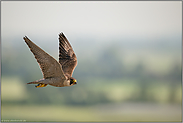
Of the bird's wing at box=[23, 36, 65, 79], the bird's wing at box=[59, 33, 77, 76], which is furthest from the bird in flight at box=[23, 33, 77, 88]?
the bird's wing at box=[59, 33, 77, 76]

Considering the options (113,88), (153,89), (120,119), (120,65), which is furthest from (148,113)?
(120,65)

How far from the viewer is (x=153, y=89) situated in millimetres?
37094

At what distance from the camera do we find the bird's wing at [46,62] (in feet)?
14.2

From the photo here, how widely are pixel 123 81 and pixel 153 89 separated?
23.2 ft

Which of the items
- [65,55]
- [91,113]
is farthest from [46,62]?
[91,113]

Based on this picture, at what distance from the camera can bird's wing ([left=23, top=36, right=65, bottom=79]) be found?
4.34 m

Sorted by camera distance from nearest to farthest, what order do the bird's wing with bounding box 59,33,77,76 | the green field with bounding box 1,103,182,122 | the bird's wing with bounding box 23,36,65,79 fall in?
the bird's wing with bounding box 23,36,65,79, the bird's wing with bounding box 59,33,77,76, the green field with bounding box 1,103,182,122

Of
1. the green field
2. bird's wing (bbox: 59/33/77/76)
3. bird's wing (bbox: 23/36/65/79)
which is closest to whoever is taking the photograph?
bird's wing (bbox: 23/36/65/79)

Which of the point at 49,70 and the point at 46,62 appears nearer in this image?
the point at 46,62

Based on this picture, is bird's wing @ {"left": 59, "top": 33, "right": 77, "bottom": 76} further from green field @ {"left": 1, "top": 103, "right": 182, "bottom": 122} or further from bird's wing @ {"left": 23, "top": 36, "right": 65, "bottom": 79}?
green field @ {"left": 1, "top": 103, "right": 182, "bottom": 122}

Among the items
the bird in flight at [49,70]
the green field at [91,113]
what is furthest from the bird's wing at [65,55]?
the green field at [91,113]

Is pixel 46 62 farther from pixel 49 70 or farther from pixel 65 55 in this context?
pixel 65 55

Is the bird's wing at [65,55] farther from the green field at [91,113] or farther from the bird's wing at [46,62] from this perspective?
the green field at [91,113]

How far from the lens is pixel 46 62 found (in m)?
4.52
